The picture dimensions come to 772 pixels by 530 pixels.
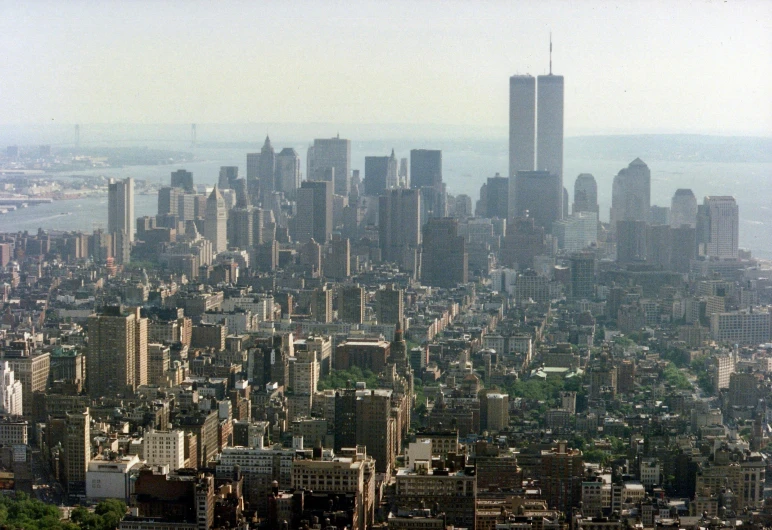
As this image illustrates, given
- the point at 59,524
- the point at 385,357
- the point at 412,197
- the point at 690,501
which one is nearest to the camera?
the point at 59,524

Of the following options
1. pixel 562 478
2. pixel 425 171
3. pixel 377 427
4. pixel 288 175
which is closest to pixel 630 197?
pixel 425 171

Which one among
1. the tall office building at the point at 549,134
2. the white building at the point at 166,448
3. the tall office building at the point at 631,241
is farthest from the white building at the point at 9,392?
the tall office building at the point at 549,134

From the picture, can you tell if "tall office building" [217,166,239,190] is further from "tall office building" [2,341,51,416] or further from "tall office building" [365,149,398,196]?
"tall office building" [2,341,51,416]

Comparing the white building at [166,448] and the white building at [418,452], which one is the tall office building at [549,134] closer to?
the white building at [418,452]

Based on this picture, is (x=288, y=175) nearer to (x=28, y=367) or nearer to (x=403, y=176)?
(x=403, y=176)

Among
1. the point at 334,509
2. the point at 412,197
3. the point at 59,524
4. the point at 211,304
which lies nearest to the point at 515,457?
the point at 334,509

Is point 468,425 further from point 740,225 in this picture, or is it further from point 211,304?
point 740,225
